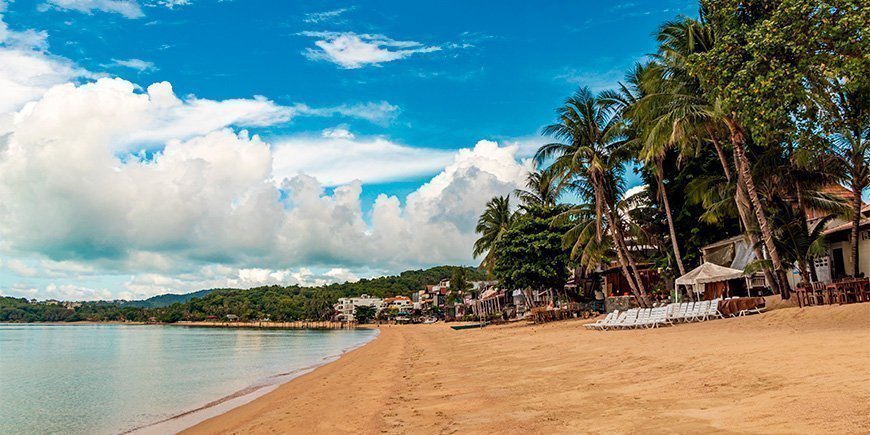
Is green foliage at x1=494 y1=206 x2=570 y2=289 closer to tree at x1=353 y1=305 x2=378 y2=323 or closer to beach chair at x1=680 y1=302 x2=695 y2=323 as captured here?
beach chair at x1=680 y1=302 x2=695 y2=323

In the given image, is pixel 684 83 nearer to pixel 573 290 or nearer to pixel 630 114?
pixel 630 114

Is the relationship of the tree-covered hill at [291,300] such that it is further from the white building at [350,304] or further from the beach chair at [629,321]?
the beach chair at [629,321]

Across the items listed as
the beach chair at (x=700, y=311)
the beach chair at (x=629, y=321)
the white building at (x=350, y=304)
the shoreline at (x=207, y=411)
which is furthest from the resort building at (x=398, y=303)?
the shoreline at (x=207, y=411)

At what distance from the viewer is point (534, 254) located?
35906mm

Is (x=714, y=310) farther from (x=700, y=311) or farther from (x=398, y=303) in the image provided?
(x=398, y=303)

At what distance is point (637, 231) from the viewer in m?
29.1

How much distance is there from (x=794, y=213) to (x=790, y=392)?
20.8 meters

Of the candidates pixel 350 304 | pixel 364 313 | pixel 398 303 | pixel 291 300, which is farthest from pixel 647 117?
pixel 291 300

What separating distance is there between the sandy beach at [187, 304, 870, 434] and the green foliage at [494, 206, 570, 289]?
20314 mm

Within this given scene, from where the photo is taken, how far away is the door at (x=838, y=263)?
73.3 feet

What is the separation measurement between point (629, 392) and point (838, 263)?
66.0 ft

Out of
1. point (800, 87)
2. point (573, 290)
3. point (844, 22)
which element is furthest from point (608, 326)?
point (573, 290)

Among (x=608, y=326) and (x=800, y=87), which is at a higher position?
(x=800, y=87)

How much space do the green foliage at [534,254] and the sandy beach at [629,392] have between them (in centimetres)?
2031
